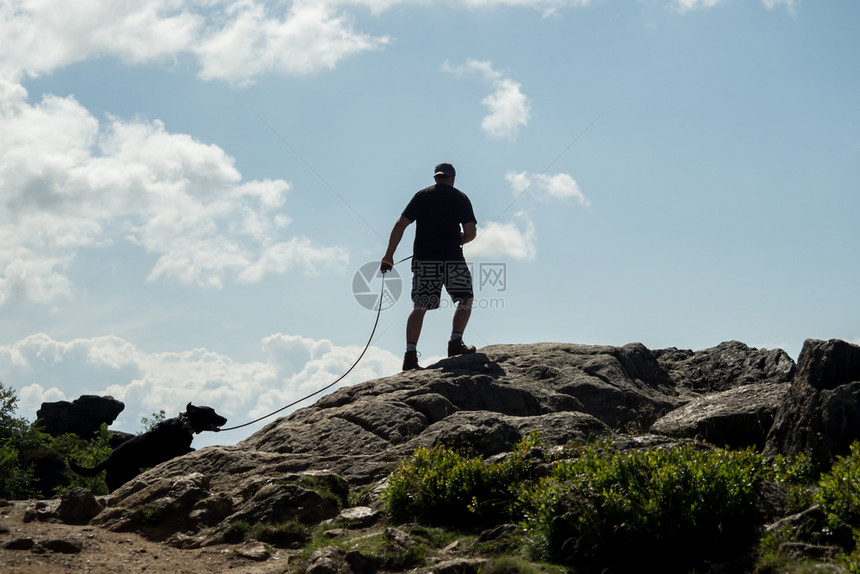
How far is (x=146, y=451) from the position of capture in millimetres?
10711

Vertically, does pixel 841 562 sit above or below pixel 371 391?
below

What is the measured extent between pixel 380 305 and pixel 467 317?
146cm

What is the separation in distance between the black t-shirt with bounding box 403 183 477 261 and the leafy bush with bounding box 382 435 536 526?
4.93 metres

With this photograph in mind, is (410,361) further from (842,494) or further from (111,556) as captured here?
(842,494)

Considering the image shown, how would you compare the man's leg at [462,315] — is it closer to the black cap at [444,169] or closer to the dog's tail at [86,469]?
the black cap at [444,169]

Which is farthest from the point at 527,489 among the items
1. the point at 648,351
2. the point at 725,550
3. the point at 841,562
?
the point at 648,351

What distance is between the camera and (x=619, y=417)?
10.4 meters

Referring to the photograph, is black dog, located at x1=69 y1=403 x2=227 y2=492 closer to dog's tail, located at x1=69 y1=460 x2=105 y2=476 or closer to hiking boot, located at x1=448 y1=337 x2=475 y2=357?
dog's tail, located at x1=69 y1=460 x2=105 y2=476

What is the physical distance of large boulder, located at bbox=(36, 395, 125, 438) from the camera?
3938 centimetres

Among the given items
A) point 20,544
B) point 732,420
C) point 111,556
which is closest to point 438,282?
point 732,420

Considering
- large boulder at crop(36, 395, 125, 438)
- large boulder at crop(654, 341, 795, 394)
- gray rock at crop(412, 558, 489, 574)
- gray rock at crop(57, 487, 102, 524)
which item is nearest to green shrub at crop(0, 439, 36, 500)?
large boulder at crop(36, 395, 125, 438)

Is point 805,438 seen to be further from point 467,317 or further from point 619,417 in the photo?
point 467,317

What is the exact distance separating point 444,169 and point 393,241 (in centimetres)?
147

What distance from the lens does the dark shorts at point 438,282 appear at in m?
11.4
